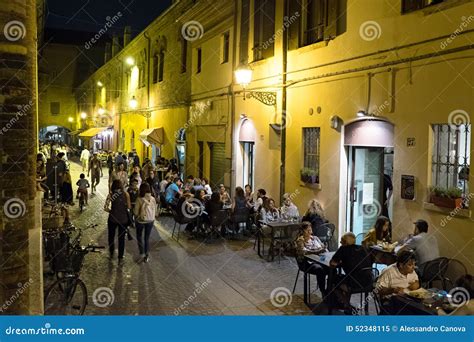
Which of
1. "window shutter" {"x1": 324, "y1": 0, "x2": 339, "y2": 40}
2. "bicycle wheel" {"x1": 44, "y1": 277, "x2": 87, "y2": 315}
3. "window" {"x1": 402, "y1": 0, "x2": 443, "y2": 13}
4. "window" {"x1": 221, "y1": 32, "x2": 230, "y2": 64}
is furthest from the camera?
"window" {"x1": 221, "y1": 32, "x2": 230, "y2": 64}

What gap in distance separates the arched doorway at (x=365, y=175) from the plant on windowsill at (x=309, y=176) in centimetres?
114

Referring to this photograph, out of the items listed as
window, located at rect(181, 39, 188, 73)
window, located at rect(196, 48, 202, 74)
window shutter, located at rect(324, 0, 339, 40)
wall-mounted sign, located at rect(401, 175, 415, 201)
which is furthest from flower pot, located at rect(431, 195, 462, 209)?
window, located at rect(181, 39, 188, 73)

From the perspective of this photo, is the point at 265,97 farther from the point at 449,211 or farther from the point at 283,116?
the point at 449,211

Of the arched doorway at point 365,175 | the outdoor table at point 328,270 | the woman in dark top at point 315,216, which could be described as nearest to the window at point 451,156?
the arched doorway at point 365,175

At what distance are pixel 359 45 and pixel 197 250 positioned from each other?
594 cm

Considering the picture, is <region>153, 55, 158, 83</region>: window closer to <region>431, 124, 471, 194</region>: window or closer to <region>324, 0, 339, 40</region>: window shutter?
<region>324, 0, 339, 40</region>: window shutter

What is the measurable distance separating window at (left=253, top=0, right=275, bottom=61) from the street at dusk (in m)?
A: 0.06

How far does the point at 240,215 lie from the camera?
1298cm

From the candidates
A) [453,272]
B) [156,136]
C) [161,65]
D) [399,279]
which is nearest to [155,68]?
[161,65]

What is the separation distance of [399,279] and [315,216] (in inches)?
168

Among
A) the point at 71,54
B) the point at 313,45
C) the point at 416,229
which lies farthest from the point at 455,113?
the point at 71,54

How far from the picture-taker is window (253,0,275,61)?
48.7ft

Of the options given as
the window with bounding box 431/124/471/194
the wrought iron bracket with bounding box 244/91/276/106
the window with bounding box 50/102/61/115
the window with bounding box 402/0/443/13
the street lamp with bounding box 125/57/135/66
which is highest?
the street lamp with bounding box 125/57/135/66

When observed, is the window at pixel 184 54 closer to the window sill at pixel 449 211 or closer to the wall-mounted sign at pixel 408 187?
the wall-mounted sign at pixel 408 187
